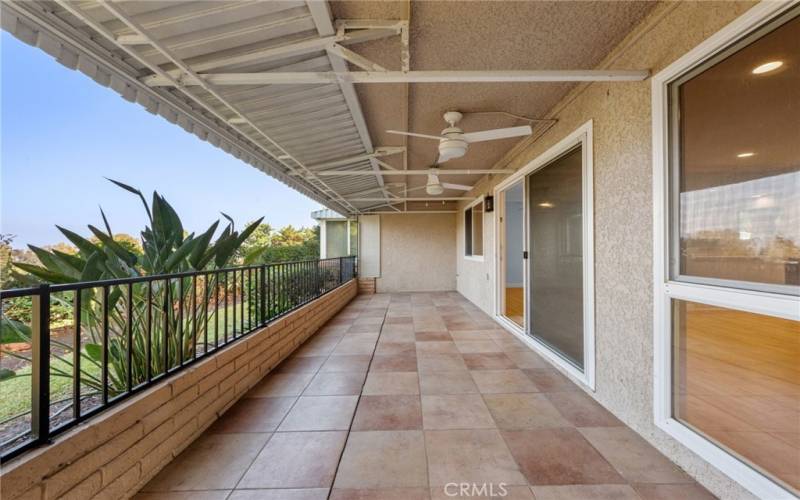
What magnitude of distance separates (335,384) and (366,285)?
616cm

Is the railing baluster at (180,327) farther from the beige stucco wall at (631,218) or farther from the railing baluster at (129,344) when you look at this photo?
the beige stucco wall at (631,218)

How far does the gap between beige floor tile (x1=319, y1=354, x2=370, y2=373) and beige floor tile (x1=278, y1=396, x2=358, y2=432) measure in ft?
1.93

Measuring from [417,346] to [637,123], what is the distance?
3.09 meters

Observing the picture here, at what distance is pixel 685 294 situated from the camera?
1725 millimetres

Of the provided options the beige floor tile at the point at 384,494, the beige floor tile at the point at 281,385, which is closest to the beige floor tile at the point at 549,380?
the beige floor tile at the point at 384,494

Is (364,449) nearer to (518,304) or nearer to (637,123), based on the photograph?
(637,123)

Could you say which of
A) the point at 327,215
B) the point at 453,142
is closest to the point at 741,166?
the point at 453,142

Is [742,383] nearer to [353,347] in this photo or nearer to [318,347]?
[353,347]

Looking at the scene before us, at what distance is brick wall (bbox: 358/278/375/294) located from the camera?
8.95 m

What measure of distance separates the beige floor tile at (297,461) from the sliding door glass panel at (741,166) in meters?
2.29

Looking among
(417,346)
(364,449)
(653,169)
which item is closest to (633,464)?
(364,449)

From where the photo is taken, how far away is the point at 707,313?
168cm

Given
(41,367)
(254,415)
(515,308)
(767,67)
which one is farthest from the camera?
(515,308)

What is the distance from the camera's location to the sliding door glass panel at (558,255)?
9.38 feet
